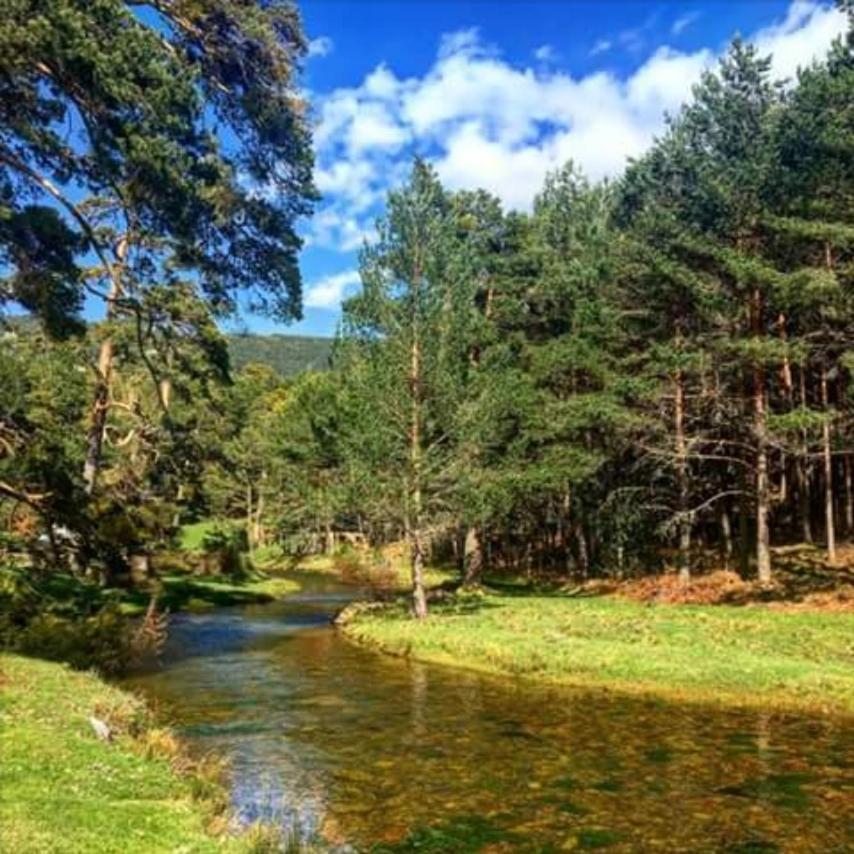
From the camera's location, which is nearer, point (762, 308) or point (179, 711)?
point (179, 711)

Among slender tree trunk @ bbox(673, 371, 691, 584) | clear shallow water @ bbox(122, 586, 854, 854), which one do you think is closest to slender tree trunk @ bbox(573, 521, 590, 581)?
slender tree trunk @ bbox(673, 371, 691, 584)

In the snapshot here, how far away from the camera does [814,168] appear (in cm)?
3409

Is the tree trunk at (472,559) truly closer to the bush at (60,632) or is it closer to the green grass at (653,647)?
the green grass at (653,647)

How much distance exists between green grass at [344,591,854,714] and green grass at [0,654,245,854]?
13826 mm

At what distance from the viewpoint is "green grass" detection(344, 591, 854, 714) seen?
907 inches

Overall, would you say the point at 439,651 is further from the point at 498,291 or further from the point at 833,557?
the point at 498,291

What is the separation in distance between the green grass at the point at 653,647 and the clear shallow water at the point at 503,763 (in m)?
1.34

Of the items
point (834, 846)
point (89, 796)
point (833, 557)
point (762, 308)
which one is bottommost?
point (834, 846)

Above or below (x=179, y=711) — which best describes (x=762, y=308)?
above

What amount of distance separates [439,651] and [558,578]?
25798 millimetres

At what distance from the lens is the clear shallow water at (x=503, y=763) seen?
1335 cm

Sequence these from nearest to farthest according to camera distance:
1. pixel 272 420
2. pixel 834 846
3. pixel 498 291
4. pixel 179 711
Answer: pixel 834 846
pixel 179 711
pixel 498 291
pixel 272 420

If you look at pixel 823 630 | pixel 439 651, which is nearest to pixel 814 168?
pixel 823 630

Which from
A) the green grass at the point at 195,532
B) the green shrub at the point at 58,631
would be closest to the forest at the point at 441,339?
the green shrub at the point at 58,631
